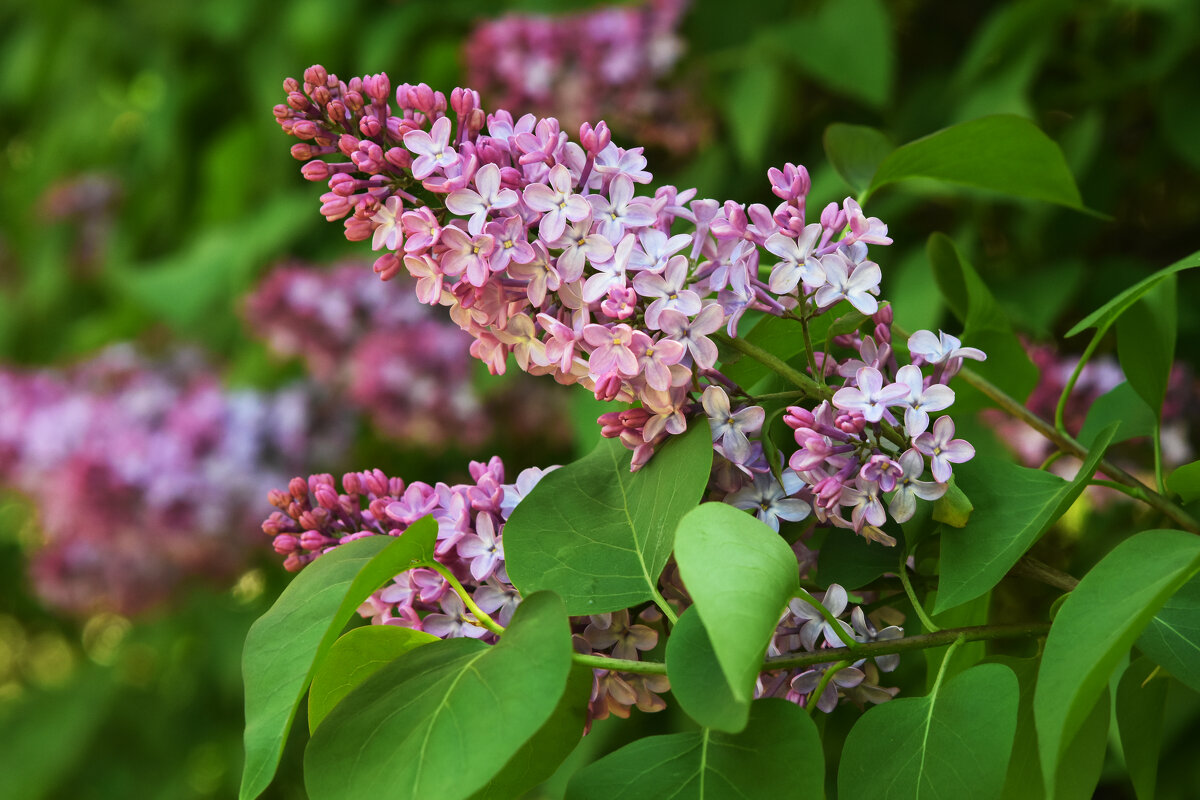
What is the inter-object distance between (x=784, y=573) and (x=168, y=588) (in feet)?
3.56

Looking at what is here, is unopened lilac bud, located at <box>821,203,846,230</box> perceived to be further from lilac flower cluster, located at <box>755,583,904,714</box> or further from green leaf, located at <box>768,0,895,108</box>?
green leaf, located at <box>768,0,895,108</box>

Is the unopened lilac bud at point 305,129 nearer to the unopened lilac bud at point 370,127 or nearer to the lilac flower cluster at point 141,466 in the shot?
the unopened lilac bud at point 370,127

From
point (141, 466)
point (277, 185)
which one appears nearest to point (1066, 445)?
point (141, 466)

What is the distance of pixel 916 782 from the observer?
195 mm

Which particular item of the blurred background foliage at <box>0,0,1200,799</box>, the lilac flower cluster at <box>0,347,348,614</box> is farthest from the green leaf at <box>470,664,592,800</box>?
the lilac flower cluster at <box>0,347,348,614</box>

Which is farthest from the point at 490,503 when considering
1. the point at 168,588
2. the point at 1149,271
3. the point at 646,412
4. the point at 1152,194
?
the point at 168,588

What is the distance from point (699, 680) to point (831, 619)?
0.04 meters

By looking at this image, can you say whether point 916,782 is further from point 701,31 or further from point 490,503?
point 701,31

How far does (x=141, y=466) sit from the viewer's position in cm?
102

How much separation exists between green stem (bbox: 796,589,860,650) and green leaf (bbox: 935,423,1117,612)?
0.7 inches

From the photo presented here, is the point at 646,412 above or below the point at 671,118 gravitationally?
above

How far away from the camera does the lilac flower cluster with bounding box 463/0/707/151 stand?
872 mm

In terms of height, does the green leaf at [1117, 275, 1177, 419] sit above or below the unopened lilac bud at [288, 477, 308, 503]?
above

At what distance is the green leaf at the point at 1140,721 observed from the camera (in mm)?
231
